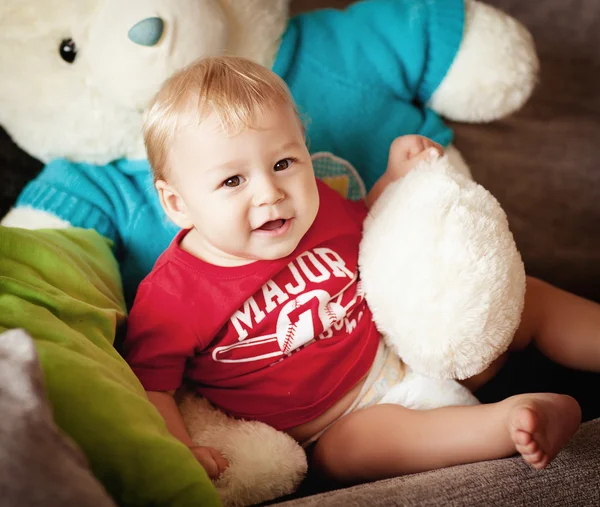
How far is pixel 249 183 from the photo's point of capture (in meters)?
0.72

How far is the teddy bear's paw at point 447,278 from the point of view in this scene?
2.39 ft

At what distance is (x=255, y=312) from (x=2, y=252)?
0.32 m

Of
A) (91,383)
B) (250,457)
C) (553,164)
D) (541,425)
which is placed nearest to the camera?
(91,383)

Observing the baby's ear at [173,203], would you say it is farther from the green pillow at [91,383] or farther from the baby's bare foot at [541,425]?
the baby's bare foot at [541,425]

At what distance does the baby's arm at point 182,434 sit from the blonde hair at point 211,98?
0.97ft

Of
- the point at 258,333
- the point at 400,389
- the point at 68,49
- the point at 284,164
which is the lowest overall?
the point at 400,389

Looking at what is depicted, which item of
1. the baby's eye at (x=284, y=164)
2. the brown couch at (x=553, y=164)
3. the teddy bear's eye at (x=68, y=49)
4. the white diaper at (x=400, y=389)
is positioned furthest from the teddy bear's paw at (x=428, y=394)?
the teddy bear's eye at (x=68, y=49)

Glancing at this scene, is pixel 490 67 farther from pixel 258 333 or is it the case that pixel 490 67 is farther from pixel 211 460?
pixel 211 460

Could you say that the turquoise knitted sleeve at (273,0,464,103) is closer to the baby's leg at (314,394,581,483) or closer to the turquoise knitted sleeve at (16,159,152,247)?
the turquoise knitted sleeve at (16,159,152,247)

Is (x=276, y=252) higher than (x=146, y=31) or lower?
lower

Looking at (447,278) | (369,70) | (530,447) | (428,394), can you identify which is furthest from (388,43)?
(530,447)

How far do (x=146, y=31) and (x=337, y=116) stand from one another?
362 mm

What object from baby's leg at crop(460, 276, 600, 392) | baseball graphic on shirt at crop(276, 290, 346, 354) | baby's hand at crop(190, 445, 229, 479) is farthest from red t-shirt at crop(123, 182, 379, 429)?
baby's leg at crop(460, 276, 600, 392)

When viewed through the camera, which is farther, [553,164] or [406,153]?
[553,164]
